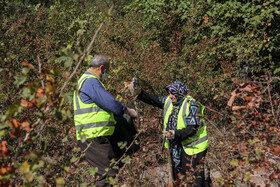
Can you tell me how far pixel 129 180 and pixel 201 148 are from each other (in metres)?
1.04

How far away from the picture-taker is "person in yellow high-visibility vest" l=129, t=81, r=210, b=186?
10.3 ft

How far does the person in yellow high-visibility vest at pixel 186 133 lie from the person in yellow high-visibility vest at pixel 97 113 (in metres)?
0.64

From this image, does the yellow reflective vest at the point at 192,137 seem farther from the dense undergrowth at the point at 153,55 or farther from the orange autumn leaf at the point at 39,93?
the orange autumn leaf at the point at 39,93

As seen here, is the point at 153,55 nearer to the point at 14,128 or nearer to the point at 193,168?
the point at 193,168

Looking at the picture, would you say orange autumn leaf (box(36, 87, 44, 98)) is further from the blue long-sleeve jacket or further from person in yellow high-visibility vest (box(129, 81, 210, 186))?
person in yellow high-visibility vest (box(129, 81, 210, 186))

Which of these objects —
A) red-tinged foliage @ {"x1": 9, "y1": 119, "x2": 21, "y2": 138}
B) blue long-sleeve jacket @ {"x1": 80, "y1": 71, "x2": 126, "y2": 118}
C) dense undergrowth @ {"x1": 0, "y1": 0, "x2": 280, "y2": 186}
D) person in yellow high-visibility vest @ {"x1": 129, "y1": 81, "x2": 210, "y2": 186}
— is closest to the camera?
red-tinged foliage @ {"x1": 9, "y1": 119, "x2": 21, "y2": 138}

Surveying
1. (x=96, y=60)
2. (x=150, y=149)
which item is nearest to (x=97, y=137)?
(x=96, y=60)

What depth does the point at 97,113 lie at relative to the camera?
2984mm

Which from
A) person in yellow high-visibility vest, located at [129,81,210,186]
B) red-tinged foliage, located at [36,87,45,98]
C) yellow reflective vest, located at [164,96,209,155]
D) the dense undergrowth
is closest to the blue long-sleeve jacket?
the dense undergrowth

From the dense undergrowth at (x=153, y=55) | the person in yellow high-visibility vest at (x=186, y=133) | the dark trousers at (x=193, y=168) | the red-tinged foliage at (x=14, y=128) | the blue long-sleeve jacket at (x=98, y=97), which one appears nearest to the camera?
the red-tinged foliage at (x=14, y=128)

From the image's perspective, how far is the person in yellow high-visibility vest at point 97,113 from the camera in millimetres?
2902

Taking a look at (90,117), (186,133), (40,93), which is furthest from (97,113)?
(40,93)

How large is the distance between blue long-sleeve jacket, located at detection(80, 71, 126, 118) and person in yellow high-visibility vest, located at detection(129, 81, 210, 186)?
2.31 feet

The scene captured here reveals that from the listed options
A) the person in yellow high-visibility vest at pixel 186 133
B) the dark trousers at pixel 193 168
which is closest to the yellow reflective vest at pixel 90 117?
the person in yellow high-visibility vest at pixel 186 133
